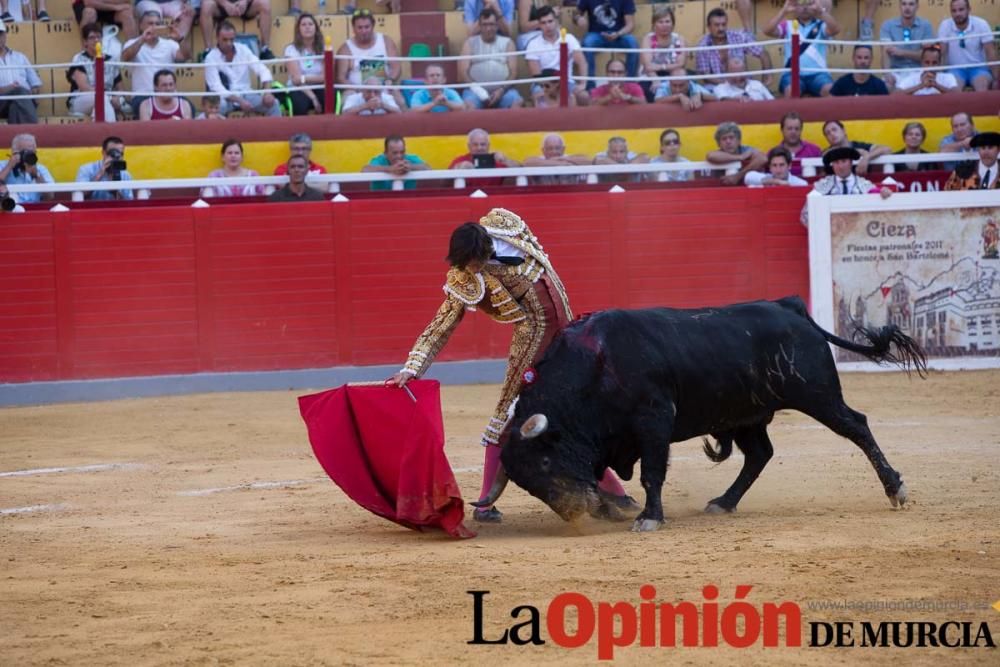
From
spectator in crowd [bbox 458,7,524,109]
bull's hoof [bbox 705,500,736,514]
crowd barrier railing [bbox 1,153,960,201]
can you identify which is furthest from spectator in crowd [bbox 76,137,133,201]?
bull's hoof [bbox 705,500,736,514]

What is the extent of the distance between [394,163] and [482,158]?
2.27 feet

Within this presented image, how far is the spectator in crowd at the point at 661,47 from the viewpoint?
12523 mm

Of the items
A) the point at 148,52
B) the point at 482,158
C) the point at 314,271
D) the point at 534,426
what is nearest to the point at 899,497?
the point at 534,426

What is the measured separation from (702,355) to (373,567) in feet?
5.32

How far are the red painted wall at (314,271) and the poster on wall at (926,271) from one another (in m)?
0.45

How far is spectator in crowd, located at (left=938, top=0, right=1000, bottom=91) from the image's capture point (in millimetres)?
12742

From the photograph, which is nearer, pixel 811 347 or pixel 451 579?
pixel 451 579

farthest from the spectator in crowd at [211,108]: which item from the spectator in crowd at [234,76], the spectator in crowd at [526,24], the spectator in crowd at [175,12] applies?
the spectator in crowd at [526,24]

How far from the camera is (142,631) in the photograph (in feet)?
13.9

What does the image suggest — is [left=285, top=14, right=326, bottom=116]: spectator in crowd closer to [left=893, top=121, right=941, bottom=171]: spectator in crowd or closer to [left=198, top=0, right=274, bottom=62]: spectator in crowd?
[left=198, top=0, right=274, bottom=62]: spectator in crowd

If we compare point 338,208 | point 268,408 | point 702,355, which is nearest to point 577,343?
point 702,355

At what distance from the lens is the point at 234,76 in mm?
12688

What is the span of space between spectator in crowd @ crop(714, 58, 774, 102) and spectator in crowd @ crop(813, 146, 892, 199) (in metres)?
1.78

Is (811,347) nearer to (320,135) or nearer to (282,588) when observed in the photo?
(282,588)
